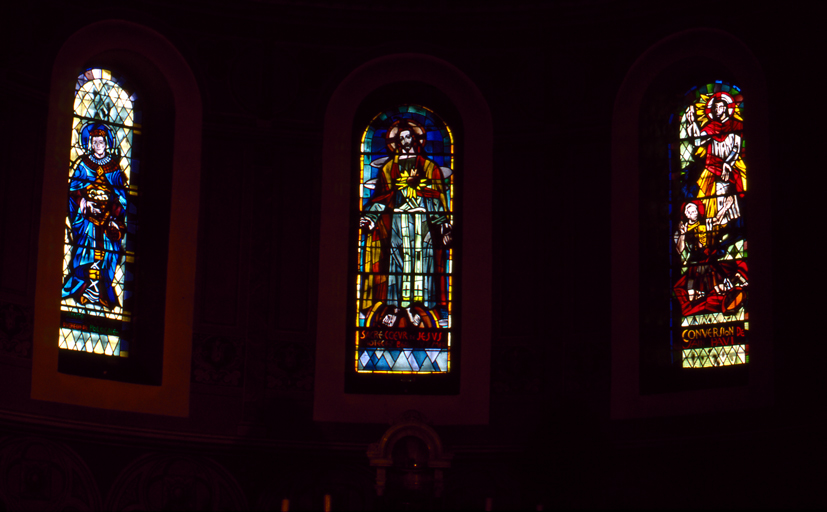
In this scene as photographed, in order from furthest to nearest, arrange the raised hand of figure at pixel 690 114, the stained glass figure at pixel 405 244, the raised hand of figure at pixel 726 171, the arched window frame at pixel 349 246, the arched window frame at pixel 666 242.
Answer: the stained glass figure at pixel 405 244 → the raised hand of figure at pixel 690 114 → the arched window frame at pixel 349 246 → the raised hand of figure at pixel 726 171 → the arched window frame at pixel 666 242

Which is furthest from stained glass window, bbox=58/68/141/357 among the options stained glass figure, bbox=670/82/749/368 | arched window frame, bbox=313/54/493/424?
stained glass figure, bbox=670/82/749/368

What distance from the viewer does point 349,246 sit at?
12281mm

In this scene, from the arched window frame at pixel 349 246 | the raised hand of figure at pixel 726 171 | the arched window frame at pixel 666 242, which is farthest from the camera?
the arched window frame at pixel 349 246

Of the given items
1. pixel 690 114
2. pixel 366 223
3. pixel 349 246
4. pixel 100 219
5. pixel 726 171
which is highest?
pixel 690 114

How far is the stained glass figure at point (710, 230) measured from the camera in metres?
11.2

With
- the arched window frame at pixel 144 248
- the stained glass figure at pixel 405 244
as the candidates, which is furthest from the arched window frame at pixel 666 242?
the arched window frame at pixel 144 248

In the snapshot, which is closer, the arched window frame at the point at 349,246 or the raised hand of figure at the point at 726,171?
the raised hand of figure at the point at 726,171

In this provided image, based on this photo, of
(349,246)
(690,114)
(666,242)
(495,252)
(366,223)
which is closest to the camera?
(666,242)

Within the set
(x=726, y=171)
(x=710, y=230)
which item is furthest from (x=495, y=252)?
(x=726, y=171)

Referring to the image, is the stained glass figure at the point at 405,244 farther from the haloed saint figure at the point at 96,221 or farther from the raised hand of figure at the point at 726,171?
the raised hand of figure at the point at 726,171

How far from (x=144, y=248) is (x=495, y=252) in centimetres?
371

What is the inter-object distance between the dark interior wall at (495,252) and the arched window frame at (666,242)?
0.11 m

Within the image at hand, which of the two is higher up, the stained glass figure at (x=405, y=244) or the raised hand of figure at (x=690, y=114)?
the raised hand of figure at (x=690, y=114)

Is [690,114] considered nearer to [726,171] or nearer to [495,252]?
[726,171]
